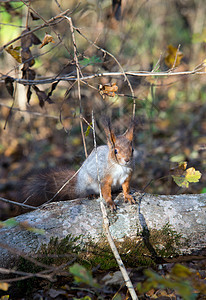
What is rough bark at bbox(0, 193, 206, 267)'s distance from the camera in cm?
189

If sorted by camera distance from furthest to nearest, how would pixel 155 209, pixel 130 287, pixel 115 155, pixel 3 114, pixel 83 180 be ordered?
1. pixel 3 114
2. pixel 83 180
3. pixel 115 155
4. pixel 155 209
5. pixel 130 287

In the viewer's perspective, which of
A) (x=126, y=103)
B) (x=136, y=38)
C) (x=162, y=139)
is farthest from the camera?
(x=136, y=38)

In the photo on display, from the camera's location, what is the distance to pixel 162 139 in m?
4.81

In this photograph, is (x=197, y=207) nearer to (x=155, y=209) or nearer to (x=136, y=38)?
(x=155, y=209)

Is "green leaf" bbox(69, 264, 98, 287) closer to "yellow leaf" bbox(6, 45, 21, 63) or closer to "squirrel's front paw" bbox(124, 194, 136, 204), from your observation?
"squirrel's front paw" bbox(124, 194, 136, 204)

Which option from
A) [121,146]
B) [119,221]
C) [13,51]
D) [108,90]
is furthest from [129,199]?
[13,51]

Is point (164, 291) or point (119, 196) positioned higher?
point (119, 196)

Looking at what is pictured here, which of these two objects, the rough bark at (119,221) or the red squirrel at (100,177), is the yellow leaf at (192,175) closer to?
the rough bark at (119,221)

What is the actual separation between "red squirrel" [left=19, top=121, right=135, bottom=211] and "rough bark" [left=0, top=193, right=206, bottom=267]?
0.48 ft

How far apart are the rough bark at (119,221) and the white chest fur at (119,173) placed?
24 centimetres

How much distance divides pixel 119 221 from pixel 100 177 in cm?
50

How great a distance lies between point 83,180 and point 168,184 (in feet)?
4.38

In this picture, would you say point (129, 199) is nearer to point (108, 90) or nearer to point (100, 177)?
point (100, 177)

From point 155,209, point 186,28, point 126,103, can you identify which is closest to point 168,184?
point 126,103
